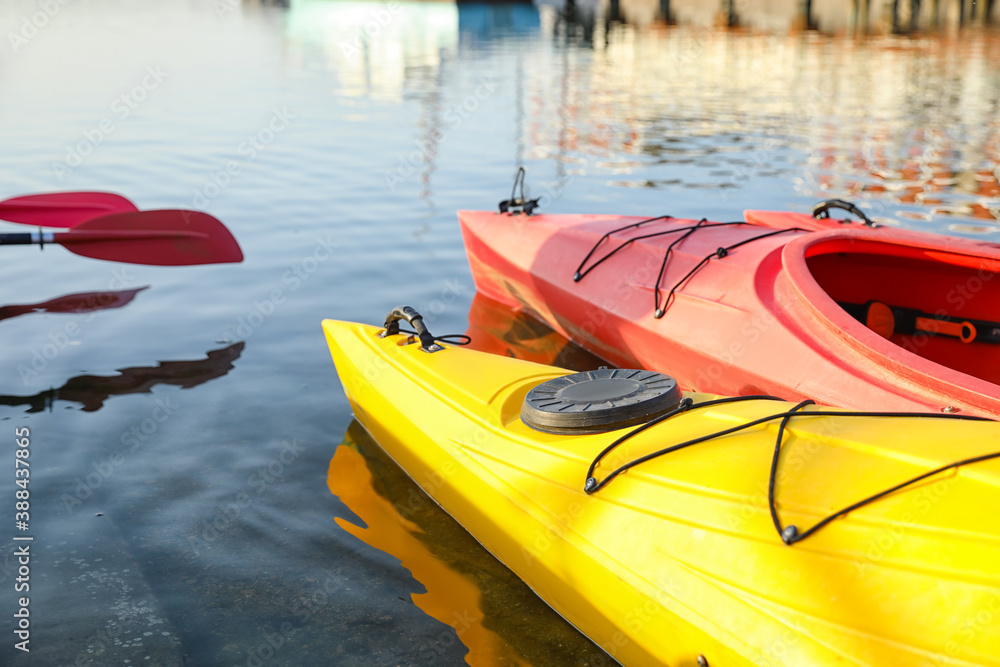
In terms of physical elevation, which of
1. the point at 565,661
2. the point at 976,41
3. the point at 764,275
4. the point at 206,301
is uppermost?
the point at 976,41

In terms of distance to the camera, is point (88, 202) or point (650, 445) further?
point (88, 202)

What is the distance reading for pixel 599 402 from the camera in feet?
8.73

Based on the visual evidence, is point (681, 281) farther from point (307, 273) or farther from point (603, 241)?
point (307, 273)

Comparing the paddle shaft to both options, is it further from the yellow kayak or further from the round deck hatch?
the round deck hatch

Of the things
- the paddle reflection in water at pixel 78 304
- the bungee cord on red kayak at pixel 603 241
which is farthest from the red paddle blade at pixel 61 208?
the bungee cord on red kayak at pixel 603 241

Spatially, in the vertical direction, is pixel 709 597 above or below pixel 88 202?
below

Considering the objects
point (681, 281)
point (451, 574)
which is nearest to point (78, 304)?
point (451, 574)

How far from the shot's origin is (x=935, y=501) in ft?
6.45

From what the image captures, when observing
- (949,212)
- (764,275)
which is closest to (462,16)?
(949,212)

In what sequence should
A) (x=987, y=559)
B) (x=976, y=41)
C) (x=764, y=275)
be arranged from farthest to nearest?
(x=976, y=41)
(x=764, y=275)
(x=987, y=559)

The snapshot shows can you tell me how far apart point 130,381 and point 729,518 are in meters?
3.31

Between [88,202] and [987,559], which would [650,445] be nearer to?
[987,559]

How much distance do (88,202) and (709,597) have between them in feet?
17.5

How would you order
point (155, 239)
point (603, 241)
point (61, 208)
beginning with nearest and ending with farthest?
1. point (603, 241)
2. point (155, 239)
3. point (61, 208)
